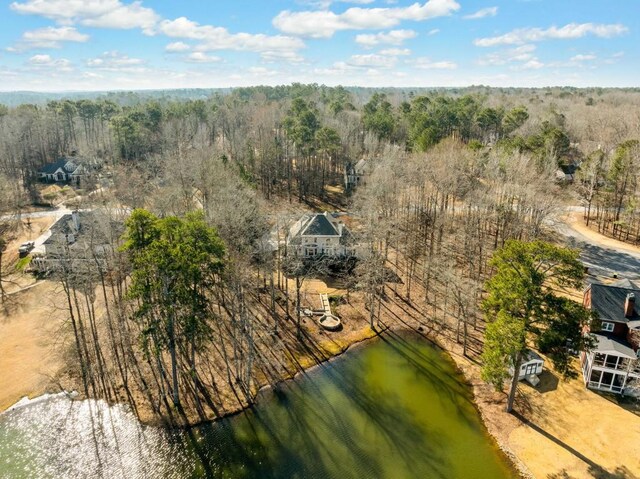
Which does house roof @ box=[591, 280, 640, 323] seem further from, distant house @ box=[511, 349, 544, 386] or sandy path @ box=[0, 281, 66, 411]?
sandy path @ box=[0, 281, 66, 411]

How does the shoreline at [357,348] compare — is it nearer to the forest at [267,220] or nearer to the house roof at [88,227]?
the forest at [267,220]

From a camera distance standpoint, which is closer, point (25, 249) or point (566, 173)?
point (25, 249)

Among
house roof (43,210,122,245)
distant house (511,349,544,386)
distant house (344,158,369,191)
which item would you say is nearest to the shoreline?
distant house (511,349,544,386)

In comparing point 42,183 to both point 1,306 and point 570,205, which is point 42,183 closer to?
point 1,306

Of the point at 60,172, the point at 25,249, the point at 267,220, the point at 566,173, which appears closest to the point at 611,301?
the point at 267,220

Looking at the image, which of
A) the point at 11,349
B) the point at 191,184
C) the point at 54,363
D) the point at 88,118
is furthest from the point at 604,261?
the point at 88,118

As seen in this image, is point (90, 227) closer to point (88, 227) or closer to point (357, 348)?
point (88, 227)

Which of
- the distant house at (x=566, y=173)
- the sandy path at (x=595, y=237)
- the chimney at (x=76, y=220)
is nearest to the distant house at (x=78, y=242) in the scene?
the chimney at (x=76, y=220)
